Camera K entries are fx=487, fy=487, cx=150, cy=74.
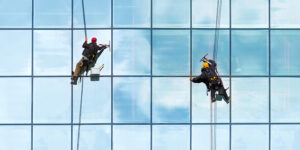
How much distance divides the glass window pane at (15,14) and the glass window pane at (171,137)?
6752 millimetres

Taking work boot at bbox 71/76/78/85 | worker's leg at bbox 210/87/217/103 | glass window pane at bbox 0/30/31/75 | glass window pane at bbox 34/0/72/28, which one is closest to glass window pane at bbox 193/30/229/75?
Answer: worker's leg at bbox 210/87/217/103

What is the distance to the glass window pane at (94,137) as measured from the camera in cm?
1909

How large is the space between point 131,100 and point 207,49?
3625 mm

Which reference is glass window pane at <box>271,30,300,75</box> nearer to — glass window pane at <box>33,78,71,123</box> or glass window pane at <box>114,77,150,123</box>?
glass window pane at <box>114,77,150,123</box>

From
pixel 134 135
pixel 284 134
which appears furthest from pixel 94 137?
pixel 284 134

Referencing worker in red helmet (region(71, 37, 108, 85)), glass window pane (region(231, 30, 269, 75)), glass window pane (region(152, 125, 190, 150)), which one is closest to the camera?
A: worker in red helmet (region(71, 37, 108, 85))

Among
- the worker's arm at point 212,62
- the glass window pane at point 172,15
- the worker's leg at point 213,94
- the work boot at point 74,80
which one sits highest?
the glass window pane at point 172,15

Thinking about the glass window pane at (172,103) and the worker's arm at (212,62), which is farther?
the glass window pane at (172,103)

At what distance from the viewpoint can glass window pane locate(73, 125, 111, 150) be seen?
19.1 metres

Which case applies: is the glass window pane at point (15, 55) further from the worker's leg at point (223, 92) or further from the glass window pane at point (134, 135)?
the worker's leg at point (223, 92)

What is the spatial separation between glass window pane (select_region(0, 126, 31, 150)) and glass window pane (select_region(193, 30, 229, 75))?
7.10 m

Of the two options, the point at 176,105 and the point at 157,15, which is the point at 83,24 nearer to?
the point at 157,15

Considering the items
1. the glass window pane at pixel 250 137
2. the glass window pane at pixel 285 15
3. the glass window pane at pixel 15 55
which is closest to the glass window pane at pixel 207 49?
the glass window pane at pixel 285 15

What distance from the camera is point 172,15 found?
19.5 metres
